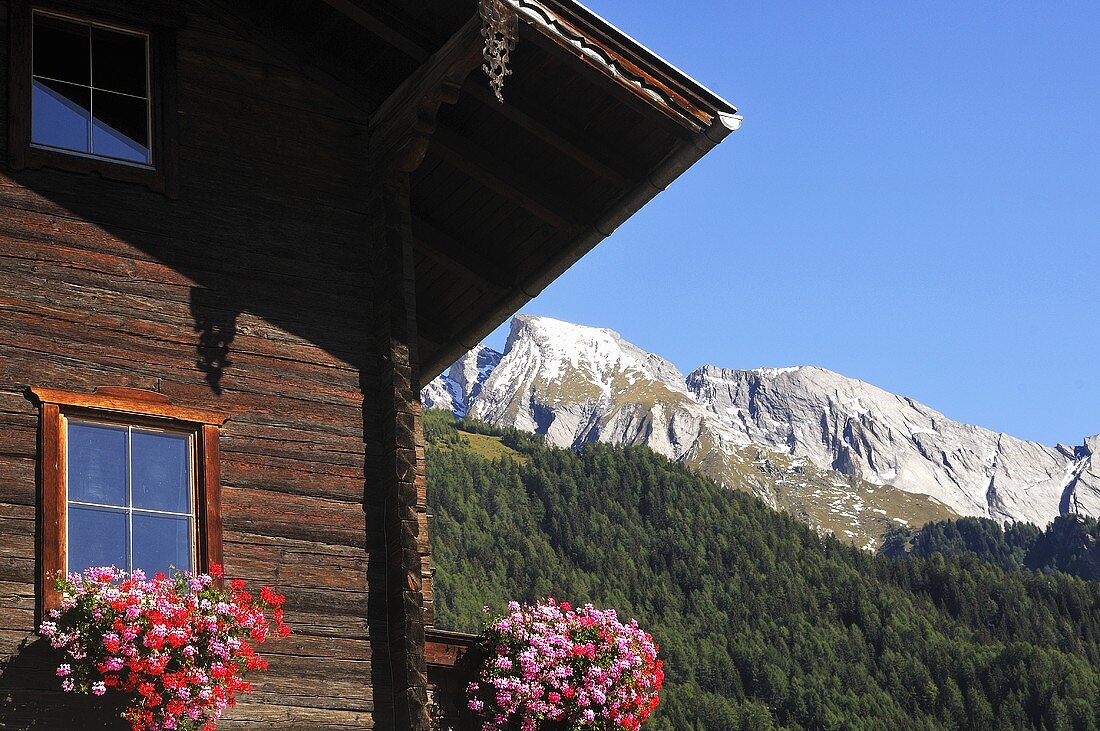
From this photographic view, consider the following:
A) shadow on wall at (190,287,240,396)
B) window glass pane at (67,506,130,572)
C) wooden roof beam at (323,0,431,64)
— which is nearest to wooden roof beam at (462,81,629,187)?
wooden roof beam at (323,0,431,64)

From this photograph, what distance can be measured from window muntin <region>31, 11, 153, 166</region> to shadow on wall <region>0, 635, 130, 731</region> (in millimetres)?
4143

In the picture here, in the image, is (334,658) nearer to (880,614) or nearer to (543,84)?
(543,84)

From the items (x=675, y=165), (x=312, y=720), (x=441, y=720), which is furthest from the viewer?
(x=675, y=165)

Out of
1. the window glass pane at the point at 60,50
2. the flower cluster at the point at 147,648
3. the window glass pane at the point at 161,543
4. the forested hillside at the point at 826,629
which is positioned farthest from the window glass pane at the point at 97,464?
the forested hillside at the point at 826,629

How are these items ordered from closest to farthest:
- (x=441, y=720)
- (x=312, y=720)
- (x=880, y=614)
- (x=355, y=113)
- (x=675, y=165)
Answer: (x=312, y=720)
(x=441, y=720)
(x=675, y=165)
(x=355, y=113)
(x=880, y=614)

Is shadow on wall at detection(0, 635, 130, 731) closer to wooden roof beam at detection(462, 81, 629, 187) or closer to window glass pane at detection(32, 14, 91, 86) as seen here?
window glass pane at detection(32, 14, 91, 86)

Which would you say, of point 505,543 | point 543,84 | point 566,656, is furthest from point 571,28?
point 505,543

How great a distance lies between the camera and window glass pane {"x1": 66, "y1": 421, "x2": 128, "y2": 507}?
10.0 m

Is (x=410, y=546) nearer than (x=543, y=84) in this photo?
Yes

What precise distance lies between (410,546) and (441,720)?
1.37 m

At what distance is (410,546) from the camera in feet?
35.9

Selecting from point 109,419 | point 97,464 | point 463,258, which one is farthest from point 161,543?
point 463,258

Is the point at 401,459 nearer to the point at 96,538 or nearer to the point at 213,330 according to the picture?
the point at 213,330

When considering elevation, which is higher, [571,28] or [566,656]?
[571,28]
